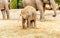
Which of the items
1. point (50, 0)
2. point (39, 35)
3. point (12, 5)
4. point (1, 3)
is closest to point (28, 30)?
point (39, 35)

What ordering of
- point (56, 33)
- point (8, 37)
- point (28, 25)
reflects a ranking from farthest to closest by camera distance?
point (28, 25)
point (56, 33)
point (8, 37)

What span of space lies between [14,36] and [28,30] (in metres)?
0.97

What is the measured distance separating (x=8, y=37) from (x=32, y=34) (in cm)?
68

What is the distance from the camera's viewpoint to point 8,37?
6.71 m

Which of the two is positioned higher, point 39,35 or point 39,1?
point 39,1

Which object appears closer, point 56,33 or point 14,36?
point 14,36

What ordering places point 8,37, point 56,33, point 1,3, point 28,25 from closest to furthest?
point 8,37, point 56,33, point 28,25, point 1,3

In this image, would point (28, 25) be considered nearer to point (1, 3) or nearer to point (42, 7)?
point (42, 7)

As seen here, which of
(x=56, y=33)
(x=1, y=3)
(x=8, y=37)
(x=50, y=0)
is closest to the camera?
(x=8, y=37)

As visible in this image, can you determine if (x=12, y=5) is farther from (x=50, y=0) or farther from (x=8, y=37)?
(x=8, y=37)

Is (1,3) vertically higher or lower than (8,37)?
higher

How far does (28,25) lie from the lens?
799cm

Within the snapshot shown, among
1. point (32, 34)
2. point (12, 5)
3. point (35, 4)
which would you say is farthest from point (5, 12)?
point (12, 5)

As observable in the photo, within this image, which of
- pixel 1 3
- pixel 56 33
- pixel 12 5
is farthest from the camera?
pixel 12 5
